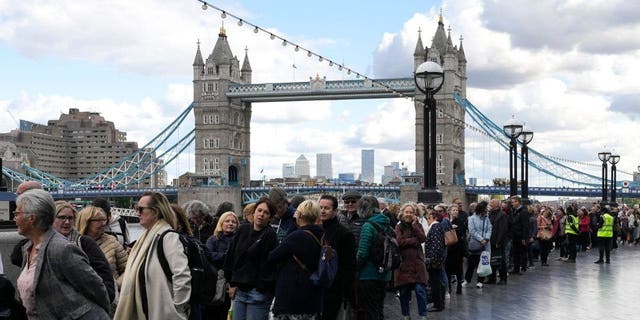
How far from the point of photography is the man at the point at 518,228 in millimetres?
16328

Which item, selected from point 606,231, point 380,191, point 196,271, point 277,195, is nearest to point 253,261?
point 277,195

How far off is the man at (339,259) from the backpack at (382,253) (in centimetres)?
125

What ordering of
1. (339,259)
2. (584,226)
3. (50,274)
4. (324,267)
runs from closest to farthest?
(50,274) → (324,267) → (339,259) → (584,226)

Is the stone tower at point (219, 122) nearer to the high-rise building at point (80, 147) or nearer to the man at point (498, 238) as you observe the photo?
the man at point (498, 238)

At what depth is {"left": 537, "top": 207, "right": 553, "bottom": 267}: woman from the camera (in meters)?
19.9

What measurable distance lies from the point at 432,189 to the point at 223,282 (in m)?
8.43

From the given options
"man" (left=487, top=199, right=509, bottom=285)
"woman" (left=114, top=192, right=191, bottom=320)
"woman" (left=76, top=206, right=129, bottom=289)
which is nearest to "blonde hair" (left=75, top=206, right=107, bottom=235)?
"woman" (left=76, top=206, right=129, bottom=289)

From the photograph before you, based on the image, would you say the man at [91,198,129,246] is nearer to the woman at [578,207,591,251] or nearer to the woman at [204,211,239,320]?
the woman at [204,211,239,320]

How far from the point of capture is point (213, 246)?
8156mm

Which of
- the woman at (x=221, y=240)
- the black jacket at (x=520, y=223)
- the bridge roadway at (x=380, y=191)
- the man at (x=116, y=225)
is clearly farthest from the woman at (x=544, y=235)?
the bridge roadway at (x=380, y=191)

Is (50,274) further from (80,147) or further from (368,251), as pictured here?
(80,147)

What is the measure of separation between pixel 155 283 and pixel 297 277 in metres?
1.60

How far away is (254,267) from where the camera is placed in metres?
7.08

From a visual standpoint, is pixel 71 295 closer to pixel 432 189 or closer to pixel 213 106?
pixel 432 189
